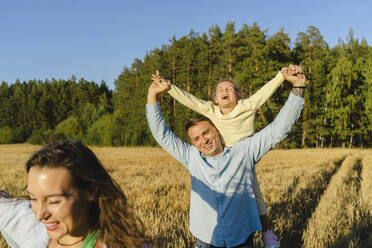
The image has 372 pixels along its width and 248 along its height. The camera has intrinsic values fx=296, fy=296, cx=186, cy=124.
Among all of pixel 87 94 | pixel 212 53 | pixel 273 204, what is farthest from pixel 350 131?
pixel 87 94

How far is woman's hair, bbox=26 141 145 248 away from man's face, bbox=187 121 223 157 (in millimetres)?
975

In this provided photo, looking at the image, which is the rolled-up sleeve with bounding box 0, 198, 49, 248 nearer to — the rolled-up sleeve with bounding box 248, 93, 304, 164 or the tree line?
the rolled-up sleeve with bounding box 248, 93, 304, 164

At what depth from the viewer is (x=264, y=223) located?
9.96ft

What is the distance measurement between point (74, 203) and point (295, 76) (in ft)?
5.97

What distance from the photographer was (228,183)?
233cm

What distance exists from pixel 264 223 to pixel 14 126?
7298 cm

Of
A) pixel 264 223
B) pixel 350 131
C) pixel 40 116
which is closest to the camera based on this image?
pixel 264 223

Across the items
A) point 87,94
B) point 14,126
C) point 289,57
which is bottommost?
point 14,126

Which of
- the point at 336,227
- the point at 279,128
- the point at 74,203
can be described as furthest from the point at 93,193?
the point at 336,227

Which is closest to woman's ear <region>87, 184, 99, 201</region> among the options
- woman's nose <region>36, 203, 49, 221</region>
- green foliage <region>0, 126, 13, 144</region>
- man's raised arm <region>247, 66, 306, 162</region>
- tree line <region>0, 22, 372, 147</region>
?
woman's nose <region>36, 203, 49, 221</region>

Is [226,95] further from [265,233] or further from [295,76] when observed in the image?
[265,233]

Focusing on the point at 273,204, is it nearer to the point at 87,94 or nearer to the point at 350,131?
the point at 350,131

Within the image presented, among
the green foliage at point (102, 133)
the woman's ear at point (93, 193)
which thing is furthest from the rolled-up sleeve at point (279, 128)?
the green foliage at point (102, 133)

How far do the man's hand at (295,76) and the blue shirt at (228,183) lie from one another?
105 millimetres
